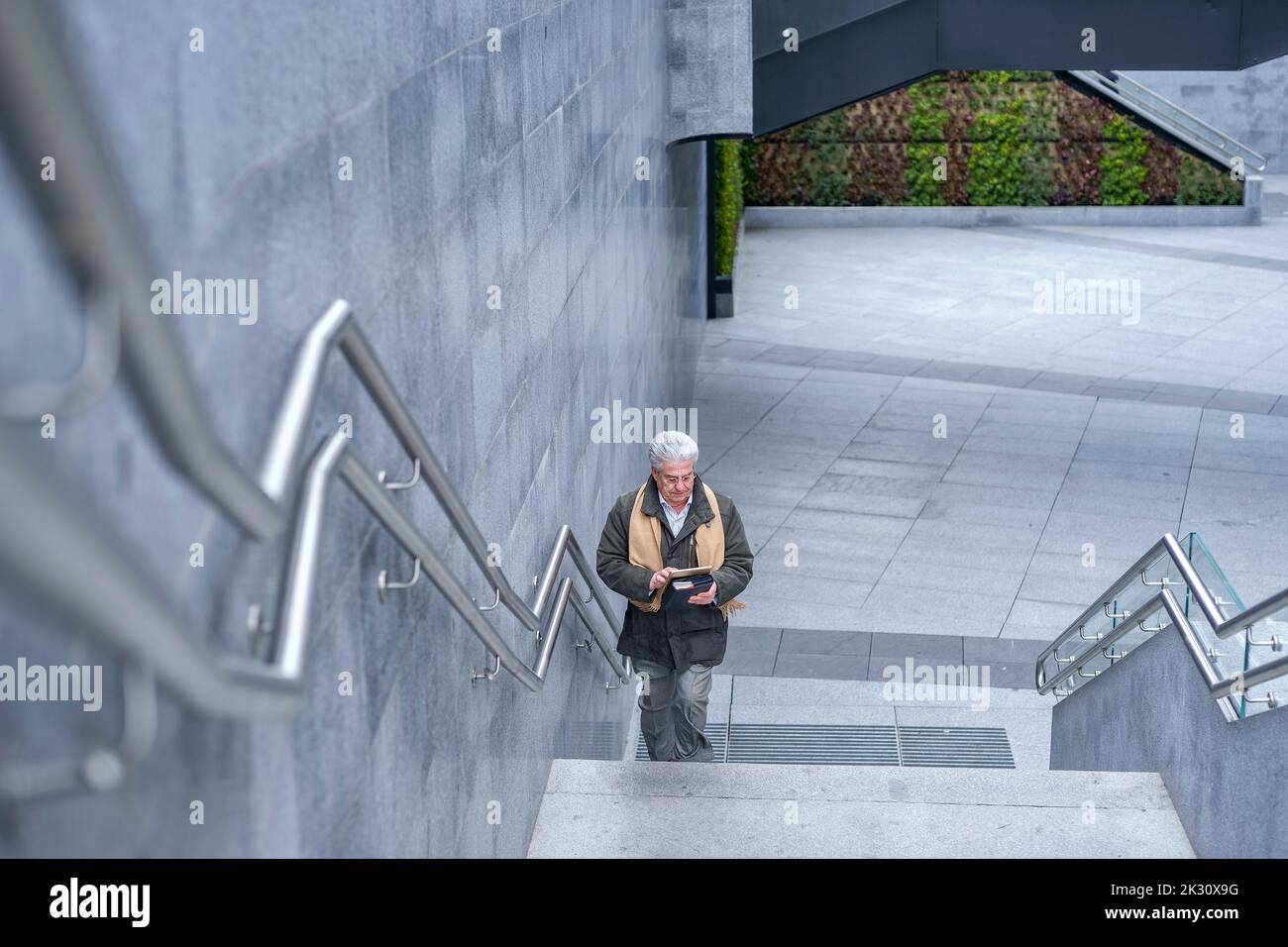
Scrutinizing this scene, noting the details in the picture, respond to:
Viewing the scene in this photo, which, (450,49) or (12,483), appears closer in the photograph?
(12,483)

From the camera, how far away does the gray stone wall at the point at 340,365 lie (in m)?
1.90

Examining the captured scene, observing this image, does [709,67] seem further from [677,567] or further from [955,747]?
[677,567]

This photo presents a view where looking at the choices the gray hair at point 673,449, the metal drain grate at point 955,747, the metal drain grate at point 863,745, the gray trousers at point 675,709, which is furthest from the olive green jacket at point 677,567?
the metal drain grate at point 955,747

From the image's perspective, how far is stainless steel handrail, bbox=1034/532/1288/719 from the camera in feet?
15.3

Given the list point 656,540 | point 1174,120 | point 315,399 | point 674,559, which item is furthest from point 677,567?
point 1174,120

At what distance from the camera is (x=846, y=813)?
5227mm

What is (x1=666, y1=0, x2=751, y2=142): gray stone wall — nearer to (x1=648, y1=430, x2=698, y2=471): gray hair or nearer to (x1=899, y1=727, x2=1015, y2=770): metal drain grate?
(x1=899, y1=727, x2=1015, y2=770): metal drain grate

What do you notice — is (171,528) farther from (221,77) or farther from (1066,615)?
(1066,615)

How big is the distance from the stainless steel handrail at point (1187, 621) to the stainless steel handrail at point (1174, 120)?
18136 mm

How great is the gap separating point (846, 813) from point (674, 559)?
127 centimetres
